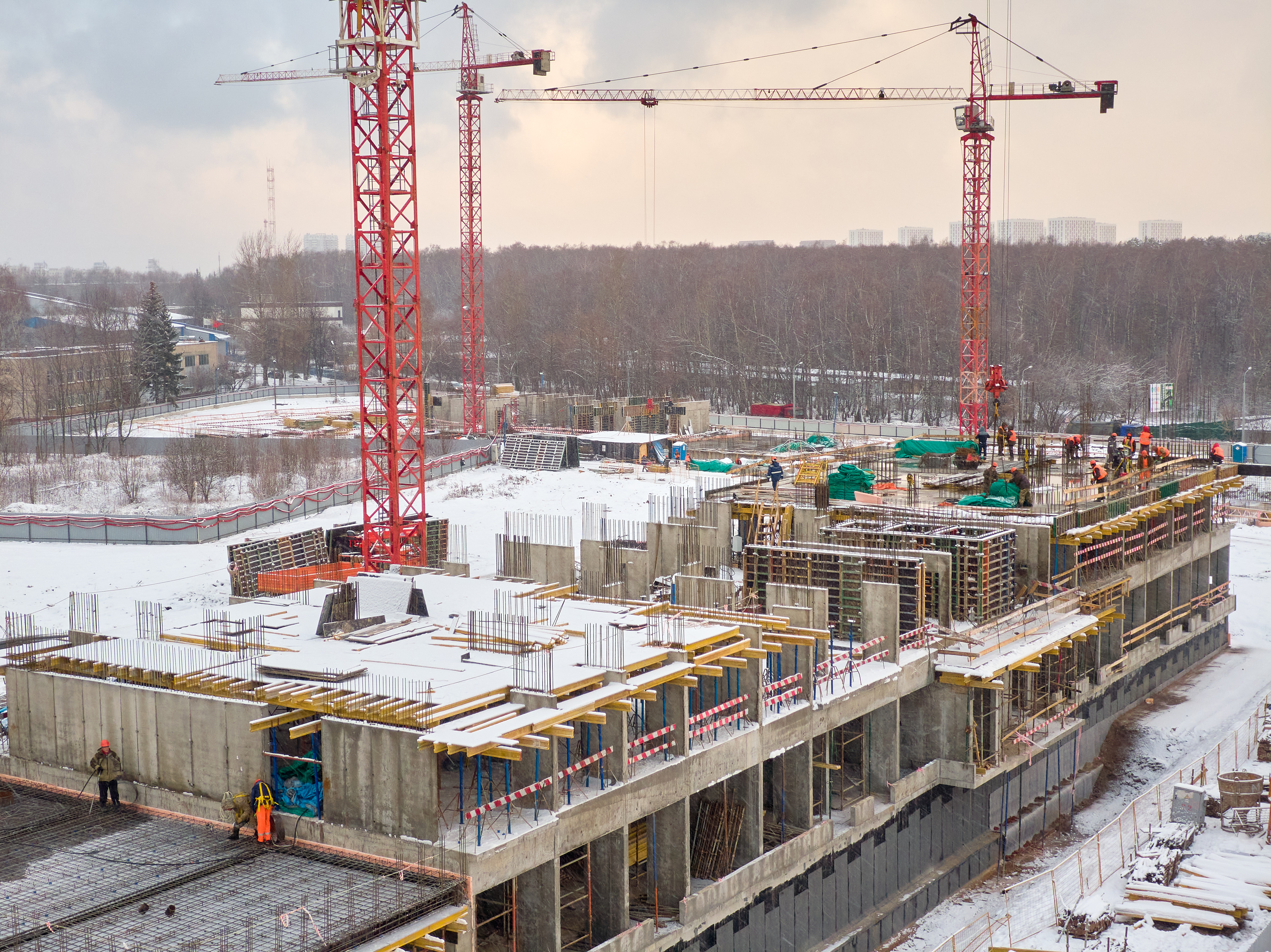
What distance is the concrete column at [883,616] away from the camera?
2541 cm

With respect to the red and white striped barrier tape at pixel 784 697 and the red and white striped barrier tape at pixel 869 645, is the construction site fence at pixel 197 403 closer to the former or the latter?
the red and white striped barrier tape at pixel 869 645

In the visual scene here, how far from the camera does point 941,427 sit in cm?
8538

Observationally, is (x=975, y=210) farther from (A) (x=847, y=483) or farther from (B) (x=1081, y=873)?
(B) (x=1081, y=873)

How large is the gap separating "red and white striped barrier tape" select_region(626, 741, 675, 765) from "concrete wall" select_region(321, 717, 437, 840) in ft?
12.5

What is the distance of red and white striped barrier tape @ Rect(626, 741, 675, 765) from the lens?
19.8 metres

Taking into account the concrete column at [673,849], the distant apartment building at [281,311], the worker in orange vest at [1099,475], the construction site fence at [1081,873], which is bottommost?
the construction site fence at [1081,873]

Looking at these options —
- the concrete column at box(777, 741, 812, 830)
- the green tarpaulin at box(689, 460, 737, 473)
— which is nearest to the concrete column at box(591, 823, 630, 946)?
the concrete column at box(777, 741, 812, 830)

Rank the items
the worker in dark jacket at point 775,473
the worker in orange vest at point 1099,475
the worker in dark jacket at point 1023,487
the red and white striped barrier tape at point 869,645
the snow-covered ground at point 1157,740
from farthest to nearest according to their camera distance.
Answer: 1. the worker in orange vest at point 1099,475
2. the worker in dark jacket at point 775,473
3. the worker in dark jacket at point 1023,487
4. the red and white striped barrier tape at point 869,645
5. the snow-covered ground at point 1157,740

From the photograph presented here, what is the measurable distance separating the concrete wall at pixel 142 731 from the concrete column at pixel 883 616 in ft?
40.0

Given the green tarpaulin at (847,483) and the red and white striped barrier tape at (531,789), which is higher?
the green tarpaulin at (847,483)

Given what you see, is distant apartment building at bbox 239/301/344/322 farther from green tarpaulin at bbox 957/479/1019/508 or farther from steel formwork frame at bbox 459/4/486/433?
green tarpaulin at bbox 957/479/1019/508

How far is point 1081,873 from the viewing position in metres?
24.1

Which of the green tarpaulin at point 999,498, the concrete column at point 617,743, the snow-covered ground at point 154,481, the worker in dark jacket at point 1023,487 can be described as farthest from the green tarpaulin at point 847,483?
the snow-covered ground at point 154,481

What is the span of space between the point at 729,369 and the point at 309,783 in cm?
9364
